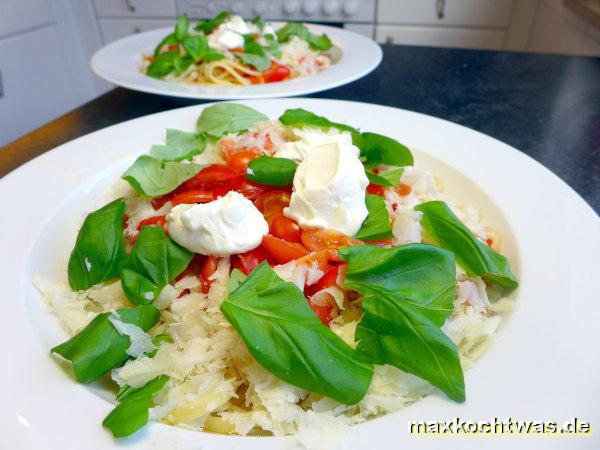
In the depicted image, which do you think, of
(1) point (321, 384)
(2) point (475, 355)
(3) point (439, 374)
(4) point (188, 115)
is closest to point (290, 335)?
(1) point (321, 384)

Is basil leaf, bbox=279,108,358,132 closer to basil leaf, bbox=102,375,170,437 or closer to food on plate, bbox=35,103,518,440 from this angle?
food on plate, bbox=35,103,518,440

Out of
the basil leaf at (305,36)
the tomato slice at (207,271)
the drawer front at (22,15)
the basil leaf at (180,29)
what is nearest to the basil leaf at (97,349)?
the tomato slice at (207,271)

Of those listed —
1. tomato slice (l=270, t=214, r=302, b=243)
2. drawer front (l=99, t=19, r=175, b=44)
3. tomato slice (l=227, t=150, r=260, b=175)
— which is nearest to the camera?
tomato slice (l=270, t=214, r=302, b=243)

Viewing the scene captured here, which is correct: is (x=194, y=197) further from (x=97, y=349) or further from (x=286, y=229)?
(x=97, y=349)

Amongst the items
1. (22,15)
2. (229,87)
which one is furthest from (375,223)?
(22,15)

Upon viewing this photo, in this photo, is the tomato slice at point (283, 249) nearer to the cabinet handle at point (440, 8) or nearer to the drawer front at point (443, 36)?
the drawer front at point (443, 36)

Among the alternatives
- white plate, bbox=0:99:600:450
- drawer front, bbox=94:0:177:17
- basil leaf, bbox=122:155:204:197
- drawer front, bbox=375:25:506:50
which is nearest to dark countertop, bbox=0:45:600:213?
white plate, bbox=0:99:600:450
